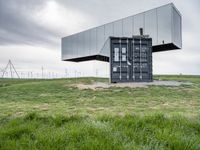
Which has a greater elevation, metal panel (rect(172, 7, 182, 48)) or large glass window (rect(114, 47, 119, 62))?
metal panel (rect(172, 7, 182, 48))

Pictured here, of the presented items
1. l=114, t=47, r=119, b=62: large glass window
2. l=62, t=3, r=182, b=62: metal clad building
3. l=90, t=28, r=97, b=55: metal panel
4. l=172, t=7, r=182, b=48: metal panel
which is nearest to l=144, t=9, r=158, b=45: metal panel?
l=62, t=3, r=182, b=62: metal clad building

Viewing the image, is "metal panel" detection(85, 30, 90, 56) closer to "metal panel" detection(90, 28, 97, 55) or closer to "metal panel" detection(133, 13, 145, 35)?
"metal panel" detection(90, 28, 97, 55)

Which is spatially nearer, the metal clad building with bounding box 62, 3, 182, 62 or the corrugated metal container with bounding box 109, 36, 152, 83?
the corrugated metal container with bounding box 109, 36, 152, 83

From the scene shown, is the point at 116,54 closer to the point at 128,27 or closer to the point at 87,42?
the point at 128,27

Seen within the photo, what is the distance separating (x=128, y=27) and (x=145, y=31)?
212 cm

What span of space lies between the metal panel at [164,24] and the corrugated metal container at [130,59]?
1795 mm

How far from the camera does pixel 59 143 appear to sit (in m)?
1.97

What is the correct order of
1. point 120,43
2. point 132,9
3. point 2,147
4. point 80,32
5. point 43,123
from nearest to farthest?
point 2,147 → point 43,123 → point 120,43 → point 132,9 → point 80,32

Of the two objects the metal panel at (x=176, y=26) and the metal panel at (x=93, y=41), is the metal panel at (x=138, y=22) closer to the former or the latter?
the metal panel at (x=176, y=26)

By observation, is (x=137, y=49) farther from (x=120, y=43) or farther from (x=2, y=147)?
(x=2, y=147)

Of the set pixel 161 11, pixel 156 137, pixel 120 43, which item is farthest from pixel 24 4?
pixel 161 11

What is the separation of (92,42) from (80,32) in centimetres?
295

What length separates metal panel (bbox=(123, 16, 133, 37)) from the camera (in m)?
17.9

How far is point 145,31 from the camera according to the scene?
656 inches
